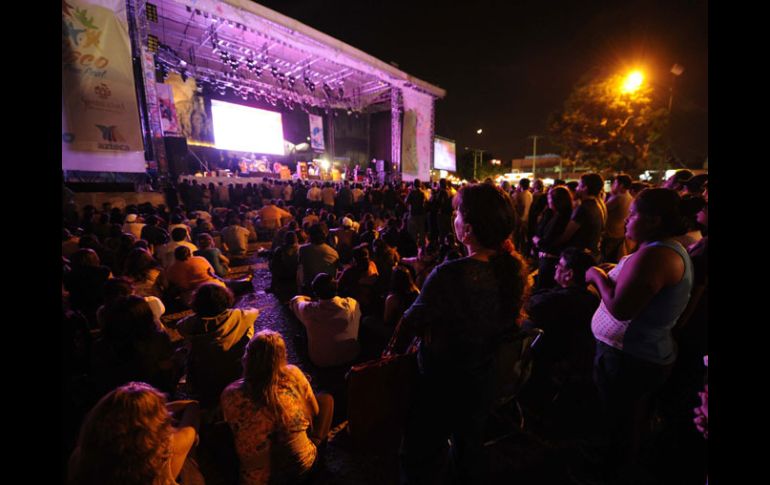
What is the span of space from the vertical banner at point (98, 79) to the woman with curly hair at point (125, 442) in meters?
8.81

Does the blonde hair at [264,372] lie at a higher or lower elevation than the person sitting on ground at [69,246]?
lower

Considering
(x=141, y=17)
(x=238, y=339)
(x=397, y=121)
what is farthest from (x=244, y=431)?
(x=397, y=121)

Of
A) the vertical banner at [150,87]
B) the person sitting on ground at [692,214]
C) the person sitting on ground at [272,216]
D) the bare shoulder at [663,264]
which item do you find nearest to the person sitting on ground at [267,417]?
the bare shoulder at [663,264]

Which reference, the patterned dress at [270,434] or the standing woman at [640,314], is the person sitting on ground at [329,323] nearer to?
the patterned dress at [270,434]

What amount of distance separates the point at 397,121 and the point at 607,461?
59.0ft

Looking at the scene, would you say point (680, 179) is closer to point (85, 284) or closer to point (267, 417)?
point (267, 417)

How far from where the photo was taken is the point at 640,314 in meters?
1.57

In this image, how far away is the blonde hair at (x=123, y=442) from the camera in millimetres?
1110

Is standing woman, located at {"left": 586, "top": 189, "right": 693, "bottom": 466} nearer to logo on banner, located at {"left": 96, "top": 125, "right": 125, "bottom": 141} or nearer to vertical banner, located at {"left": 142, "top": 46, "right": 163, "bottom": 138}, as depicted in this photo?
logo on banner, located at {"left": 96, "top": 125, "right": 125, "bottom": 141}

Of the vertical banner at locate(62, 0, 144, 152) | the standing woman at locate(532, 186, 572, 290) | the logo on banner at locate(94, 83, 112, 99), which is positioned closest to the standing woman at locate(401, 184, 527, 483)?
the standing woman at locate(532, 186, 572, 290)

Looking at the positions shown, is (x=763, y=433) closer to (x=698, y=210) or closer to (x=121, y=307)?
(x=121, y=307)

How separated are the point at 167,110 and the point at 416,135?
12507 millimetres

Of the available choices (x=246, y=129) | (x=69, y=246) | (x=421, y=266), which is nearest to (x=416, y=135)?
(x=246, y=129)

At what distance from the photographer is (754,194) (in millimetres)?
730
